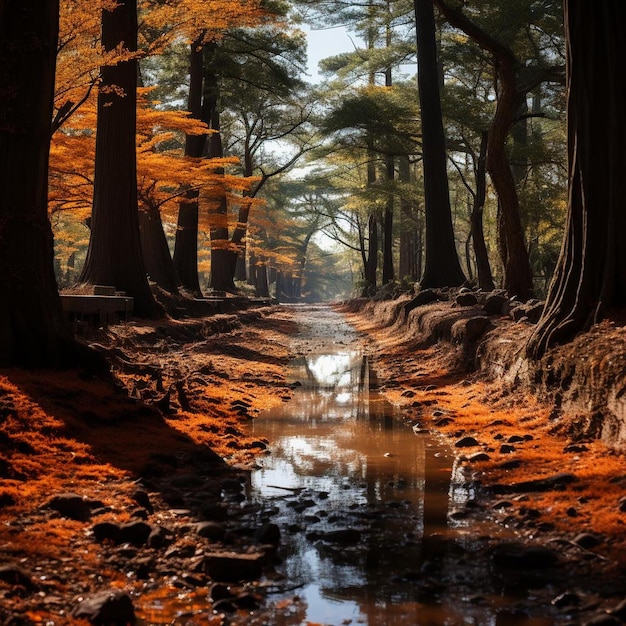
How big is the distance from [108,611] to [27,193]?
5165mm

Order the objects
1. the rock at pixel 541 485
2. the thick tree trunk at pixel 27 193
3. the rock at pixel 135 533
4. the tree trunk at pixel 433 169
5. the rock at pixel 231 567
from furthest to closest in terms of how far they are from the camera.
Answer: the tree trunk at pixel 433 169 < the thick tree trunk at pixel 27 193 < the rock at pixel 541 485 < the rock at pixel 135 533 < the rock at pixel 231 567

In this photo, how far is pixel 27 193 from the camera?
23.5 feet

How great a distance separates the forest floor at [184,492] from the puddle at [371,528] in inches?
6.1

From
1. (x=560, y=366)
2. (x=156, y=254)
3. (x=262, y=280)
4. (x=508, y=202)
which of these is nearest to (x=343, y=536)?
(x=560, y=366)

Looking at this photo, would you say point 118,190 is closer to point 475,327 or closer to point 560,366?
point 475,327

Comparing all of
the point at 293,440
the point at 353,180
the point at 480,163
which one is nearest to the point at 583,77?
the point at 293,440

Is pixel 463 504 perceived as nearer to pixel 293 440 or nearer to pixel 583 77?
pixel 293 440

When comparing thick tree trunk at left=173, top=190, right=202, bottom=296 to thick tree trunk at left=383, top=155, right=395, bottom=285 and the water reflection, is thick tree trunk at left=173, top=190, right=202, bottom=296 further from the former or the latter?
the water reflection

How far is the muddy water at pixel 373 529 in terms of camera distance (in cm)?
309

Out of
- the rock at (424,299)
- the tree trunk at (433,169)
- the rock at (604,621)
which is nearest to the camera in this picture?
the rock at (604,621)

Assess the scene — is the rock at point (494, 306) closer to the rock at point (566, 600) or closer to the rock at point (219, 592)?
the rock at point (566, 600)

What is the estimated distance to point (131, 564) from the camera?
11.4 feet

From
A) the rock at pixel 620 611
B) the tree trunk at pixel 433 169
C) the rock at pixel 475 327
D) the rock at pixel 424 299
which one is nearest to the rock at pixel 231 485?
the rock at pixel 620 611

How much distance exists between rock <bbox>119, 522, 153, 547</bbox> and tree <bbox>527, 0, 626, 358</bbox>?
176 inches
